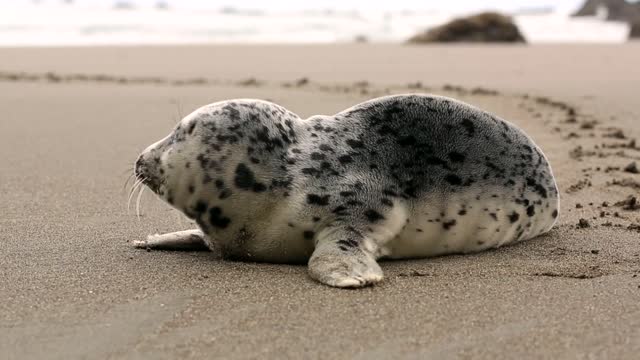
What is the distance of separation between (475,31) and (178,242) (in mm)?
12719

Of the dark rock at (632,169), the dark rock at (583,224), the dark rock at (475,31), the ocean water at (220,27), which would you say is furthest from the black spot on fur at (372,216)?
the dark rock at (475,31)

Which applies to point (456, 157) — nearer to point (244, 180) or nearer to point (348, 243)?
point (348, 243)

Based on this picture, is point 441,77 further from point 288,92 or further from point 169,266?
point 169,266

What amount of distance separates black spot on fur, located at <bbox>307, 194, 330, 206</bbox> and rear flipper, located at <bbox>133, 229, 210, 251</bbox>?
520 millimetres

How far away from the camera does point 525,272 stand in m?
2.99

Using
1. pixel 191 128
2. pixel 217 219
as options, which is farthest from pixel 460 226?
pixel 191 128

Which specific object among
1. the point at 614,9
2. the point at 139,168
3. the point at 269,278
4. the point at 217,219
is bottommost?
the point at 614,9

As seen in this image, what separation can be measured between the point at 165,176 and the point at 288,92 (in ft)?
15.4

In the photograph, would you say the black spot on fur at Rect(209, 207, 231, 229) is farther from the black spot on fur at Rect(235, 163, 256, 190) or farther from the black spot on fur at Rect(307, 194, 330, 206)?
the black spot on fur at Rect(307, 194, 330, 206)

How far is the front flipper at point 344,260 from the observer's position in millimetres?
2783

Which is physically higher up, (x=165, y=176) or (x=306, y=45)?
(x=165, y=176)

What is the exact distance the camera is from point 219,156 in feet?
10.0

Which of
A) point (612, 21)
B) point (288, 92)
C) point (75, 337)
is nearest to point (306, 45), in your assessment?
point (288, 92)

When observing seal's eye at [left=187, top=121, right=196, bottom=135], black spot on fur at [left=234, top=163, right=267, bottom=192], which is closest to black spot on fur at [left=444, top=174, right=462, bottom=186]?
black spot on fur at [left=234, top=163, right=267, bottom=192]
